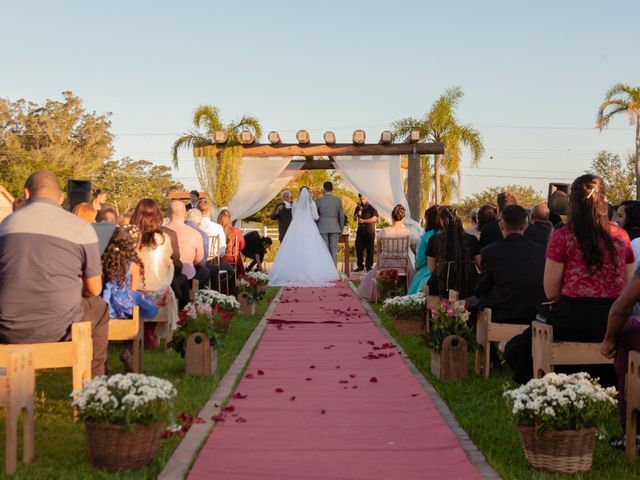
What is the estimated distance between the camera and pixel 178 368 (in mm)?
7070

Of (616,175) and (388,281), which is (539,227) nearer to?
(388,281)

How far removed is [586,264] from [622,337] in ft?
2.43

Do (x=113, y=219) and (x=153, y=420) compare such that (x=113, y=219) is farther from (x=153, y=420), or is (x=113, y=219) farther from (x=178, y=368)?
(x=153, y=420)

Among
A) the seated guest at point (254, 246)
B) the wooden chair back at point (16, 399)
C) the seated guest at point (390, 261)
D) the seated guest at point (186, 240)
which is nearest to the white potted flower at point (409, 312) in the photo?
the seated guest at point (186, 240)

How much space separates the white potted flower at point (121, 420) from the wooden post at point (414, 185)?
14.6 metres

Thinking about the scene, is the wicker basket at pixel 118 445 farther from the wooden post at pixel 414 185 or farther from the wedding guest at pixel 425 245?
the wooden post at pixel 414 185

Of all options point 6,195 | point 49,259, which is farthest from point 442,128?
point 49,259

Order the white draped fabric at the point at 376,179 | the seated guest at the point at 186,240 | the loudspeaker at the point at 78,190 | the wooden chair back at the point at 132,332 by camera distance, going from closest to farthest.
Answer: the wooden chair back at the point at 132,332 < the seated guest at the point at 186,240 < the loudspeaker at the point at 78,190 < the white draped fabric at the point at 376,179

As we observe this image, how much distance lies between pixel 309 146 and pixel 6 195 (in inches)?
924

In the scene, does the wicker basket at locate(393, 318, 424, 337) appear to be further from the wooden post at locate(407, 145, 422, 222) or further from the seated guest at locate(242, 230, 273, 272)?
the wooden post at locate(407, 145, 422, 222)

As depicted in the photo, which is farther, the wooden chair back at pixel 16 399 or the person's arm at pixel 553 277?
the person's arm at pixel 553 277

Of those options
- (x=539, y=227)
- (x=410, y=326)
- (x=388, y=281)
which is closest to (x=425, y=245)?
(x=410, y=326)

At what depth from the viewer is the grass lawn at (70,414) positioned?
13.4 ft

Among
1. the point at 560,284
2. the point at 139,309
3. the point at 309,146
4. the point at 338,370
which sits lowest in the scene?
the point at 338,370
